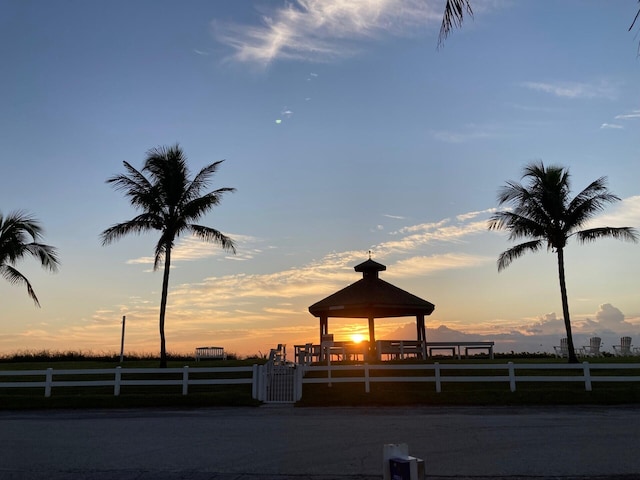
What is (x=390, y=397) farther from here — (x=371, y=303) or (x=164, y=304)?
(x=164, y=304)

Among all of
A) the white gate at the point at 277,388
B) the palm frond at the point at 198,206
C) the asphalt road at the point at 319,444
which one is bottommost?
the asphalt road at the point at 319,444

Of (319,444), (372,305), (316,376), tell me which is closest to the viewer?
(319,444)

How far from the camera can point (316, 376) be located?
21.3 m

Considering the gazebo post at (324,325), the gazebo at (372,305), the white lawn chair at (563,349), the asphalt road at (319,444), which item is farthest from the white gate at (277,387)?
the white lawn chair at (563,349)

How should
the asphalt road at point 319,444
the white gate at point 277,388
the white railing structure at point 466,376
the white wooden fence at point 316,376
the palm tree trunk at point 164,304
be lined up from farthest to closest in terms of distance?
the palm tree trunk at point 164,304
the white gate at point 277,388
the white wooden fence at point 316,376
the white railing structure at point 466,376
the asphalt road at point 319,444

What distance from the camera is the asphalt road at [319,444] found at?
7590 millimetres

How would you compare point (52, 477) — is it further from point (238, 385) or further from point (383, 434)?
point (238, 385)

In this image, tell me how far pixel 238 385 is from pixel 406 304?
841cm

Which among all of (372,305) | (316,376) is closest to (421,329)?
(372,305)

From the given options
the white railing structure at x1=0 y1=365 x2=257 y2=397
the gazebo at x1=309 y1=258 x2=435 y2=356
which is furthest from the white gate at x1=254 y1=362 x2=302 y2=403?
the gazebo at x1=309 y1=258 x2=435 y2=356

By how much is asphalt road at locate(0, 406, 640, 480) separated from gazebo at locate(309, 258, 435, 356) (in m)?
10.5

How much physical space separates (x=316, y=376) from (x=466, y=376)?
5.54m

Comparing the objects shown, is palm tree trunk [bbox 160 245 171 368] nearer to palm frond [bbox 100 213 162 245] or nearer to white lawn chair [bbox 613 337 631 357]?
palm frond [bbox 100 213 162 245]

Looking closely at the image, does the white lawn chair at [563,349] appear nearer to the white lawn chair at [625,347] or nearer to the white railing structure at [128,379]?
the white lawn chair at [625,347]
